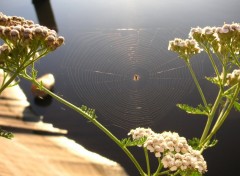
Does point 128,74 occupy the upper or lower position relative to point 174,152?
lower

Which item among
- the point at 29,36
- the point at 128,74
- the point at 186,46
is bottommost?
the point at 128,74

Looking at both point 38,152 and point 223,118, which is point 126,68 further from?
point 223,118

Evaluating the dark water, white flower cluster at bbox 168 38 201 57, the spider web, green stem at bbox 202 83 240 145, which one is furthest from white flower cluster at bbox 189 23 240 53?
the spider web

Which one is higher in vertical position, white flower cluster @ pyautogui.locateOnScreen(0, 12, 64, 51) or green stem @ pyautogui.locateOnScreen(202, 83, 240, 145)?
white flower cluster @ pyautogui.locateOnScreen(0, 12, 64, 51)

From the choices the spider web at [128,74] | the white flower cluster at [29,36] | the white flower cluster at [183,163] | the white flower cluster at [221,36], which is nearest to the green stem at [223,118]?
the white flower cluster at [221,36]

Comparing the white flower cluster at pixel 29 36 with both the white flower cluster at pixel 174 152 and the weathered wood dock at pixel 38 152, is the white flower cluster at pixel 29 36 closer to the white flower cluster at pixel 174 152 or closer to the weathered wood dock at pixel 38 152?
the white flower cluster at pixel 174 152

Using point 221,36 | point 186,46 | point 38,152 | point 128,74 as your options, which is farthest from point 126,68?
point 221,36

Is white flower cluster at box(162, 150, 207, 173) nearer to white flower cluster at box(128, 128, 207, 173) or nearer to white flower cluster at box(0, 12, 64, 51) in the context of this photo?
white flower cluster at box(128, 128, 207, 173)

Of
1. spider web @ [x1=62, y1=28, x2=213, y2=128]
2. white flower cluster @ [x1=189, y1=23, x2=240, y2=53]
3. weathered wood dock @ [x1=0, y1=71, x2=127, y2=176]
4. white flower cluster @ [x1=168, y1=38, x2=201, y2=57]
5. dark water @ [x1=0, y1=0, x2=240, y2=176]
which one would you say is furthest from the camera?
spider web @ [x1=62, y1=28, x2=213, y2=128]
